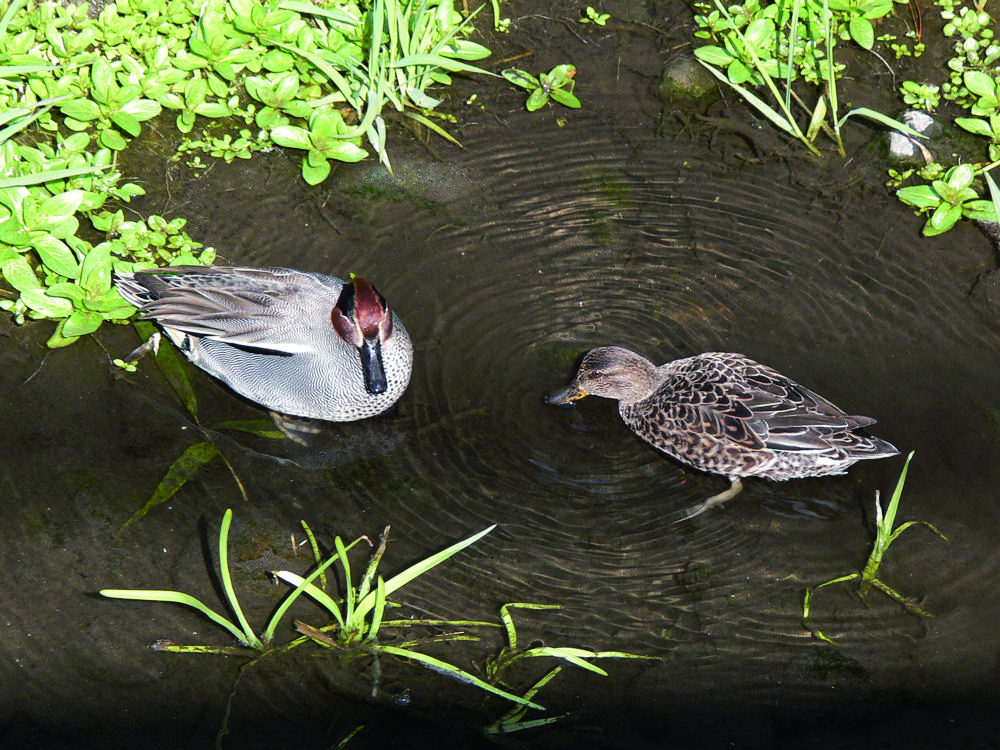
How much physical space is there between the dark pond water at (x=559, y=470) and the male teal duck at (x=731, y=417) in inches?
5.6

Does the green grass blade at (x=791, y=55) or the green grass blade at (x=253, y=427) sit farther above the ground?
the green grass blade at (x=791, y=55)

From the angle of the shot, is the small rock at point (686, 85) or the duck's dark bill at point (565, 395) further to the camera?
the small rock at point (686, 85)

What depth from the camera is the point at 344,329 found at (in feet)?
12.8

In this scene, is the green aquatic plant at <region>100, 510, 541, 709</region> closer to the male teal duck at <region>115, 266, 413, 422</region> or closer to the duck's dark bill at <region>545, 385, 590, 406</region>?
the male teal duck at <region>115, 266, 413, 422</region>

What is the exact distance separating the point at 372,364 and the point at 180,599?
1205mm

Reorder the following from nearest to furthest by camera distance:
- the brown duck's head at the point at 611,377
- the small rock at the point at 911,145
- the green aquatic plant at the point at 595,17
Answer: the brown duck's head at the point at 611,377, the small rock at the point at 911,145, the green aquatic plant at the point at 595,17

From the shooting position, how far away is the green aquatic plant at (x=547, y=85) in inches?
195

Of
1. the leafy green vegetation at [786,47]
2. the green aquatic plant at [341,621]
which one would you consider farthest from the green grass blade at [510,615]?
the leafy green vegetation at [786,47]

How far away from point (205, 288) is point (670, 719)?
2635 mm

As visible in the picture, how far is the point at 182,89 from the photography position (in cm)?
488

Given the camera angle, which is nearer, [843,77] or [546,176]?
[546,176]

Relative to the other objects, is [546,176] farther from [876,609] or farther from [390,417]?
[876,609]

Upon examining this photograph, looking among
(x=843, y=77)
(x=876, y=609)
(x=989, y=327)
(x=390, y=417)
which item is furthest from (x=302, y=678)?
(x=843, y=77)

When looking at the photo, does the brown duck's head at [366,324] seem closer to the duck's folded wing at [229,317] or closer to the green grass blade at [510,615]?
the duck's folded wing at [229,317]
